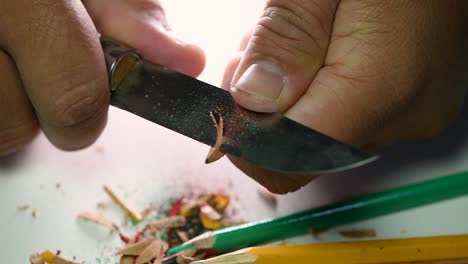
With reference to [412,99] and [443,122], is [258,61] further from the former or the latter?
[443,122]

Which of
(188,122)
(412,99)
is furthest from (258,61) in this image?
(412,99)

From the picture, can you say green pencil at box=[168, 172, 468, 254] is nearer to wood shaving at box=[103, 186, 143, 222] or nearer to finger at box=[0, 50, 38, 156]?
wood shaving at box=[103, 186, 143, 222]

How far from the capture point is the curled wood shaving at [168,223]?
2.81 feet

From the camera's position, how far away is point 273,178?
737 mm

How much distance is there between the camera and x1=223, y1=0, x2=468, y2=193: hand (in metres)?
0.72

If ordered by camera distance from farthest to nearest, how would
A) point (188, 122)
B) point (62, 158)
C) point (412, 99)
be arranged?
point (62, 158), point (412, 99), point (188, 122)

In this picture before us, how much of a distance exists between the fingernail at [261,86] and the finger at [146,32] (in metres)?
0.19

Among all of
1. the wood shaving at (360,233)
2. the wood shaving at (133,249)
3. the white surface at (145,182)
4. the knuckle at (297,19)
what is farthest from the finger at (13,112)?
the wood shaving at (360,233)

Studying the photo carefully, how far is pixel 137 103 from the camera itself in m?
0.72

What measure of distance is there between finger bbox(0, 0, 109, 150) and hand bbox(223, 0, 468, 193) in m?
0.17

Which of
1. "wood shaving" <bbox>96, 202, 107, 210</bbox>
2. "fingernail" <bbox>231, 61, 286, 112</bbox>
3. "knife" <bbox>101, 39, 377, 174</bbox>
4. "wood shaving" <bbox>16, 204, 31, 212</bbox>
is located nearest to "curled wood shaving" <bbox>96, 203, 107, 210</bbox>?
"wood shaving" <bbox>96, 202, 107, 210</bbox>

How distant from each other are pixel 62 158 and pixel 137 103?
1.00ft

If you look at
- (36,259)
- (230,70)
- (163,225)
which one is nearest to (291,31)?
(230,70)

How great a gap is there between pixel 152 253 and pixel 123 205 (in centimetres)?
12
